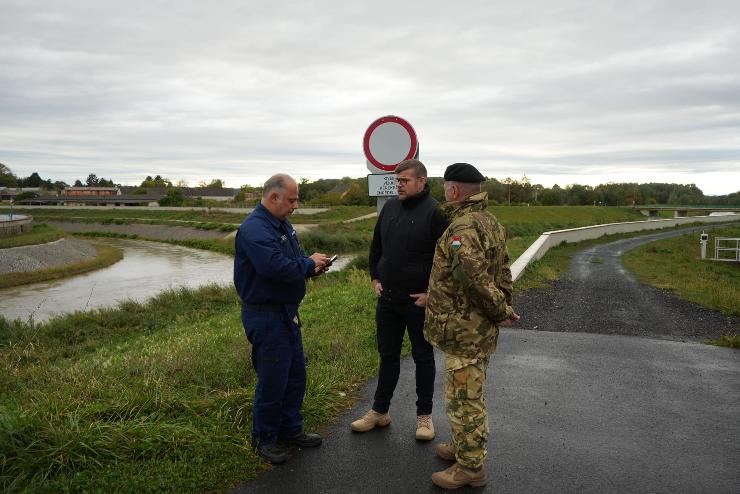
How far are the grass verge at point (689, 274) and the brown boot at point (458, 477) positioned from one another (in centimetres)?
768

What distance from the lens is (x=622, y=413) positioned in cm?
473

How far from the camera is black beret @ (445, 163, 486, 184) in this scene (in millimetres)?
3727

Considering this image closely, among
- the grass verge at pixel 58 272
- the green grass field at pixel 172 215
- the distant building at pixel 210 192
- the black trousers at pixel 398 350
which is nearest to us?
the black trousers at pixel 398 350

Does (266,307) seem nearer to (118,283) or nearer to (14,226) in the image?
(118,283)

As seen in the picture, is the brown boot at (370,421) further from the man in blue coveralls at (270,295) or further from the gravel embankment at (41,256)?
the gravel embankment at (41,256)

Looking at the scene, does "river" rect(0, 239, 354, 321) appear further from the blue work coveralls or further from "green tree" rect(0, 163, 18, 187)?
"green tree" rect(0, 163, 18, 187)

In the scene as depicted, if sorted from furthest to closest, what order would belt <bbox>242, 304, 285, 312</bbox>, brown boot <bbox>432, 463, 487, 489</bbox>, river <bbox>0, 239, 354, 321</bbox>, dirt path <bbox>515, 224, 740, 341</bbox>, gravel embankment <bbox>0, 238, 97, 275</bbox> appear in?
gravel embankment <bbox>0, 238, 97, 275</bbox> → river <bbox>0, 239, 354, 321</bbox> → dirt path <bbox>515, 224, 740, 341</bbox> → belt <bbox>242, 304, 285, 312</bbox> → brown boot <bbox>432, 463, 487, 489</bbox>

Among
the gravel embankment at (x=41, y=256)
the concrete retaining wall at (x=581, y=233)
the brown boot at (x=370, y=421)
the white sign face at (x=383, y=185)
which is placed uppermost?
the white sign face at (x=383, y=185)

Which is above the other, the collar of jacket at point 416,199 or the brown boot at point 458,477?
the collar of jacket at point 416,199

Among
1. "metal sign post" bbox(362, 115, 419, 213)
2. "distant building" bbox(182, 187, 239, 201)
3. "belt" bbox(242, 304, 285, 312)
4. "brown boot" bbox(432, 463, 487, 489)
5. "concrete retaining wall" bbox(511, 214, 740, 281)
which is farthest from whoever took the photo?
"distant building" bbox(182, 187, 239, 201)

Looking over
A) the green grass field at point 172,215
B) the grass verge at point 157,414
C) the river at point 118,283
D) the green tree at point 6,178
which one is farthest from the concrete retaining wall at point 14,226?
the green tree at point 6,178

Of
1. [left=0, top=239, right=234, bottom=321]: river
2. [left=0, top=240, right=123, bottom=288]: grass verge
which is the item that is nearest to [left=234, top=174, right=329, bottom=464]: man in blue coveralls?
[left=0, top=239, right=234, bottom=321]: river

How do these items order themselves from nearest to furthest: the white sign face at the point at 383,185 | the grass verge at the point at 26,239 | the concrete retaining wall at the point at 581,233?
the white sign face at the point at 383,185 < the concrete retaining wall at the point at 581,233 < the grass verge at the point at 26,239

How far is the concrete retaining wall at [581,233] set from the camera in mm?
14889
